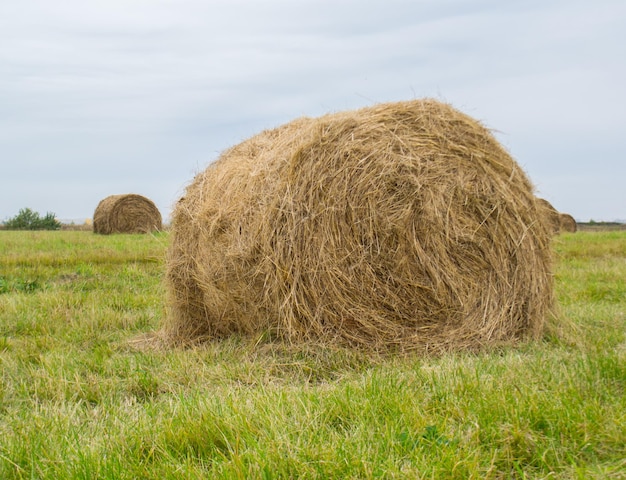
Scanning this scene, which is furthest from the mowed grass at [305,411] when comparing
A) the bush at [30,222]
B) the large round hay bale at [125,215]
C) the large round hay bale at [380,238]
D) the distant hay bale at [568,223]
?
the bush at [30,222]

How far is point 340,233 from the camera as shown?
4645mm

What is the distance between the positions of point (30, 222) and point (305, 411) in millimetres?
31882

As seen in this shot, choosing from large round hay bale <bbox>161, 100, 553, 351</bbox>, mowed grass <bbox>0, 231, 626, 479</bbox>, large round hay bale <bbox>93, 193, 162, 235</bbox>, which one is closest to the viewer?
mowed grass <bbox>0, 231, 626, 479</bbox>

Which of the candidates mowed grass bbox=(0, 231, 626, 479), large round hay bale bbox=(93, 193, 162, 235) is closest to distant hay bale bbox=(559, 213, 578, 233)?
large round hay bale bbox=(93, 193, 162, 235)

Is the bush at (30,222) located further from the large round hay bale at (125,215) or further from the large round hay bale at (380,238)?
the large round hay bale at (380,238)

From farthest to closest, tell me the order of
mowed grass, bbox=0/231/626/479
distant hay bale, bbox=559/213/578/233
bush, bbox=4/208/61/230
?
bush, bbox=4/208/61/230
distant hay bale, bbox=559/213/578/233
mowed grass, bbox=0/231/626/479

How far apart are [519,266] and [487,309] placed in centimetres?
48

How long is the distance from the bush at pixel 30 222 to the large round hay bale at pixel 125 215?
12017mm

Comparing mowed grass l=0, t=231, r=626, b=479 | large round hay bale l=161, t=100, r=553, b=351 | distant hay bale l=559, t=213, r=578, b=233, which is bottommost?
mowed grass l=0, t=231, r=626, b=479

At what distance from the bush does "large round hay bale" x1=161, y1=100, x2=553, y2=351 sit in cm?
2875

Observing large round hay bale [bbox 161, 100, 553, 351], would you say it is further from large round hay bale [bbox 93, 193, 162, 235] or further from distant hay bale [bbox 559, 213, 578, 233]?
distant hay bale [bbox 559, 213, 578, 233]

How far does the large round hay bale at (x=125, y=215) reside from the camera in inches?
782

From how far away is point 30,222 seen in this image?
103 ft

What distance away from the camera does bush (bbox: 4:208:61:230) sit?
31.2m
